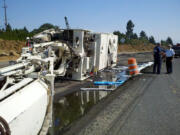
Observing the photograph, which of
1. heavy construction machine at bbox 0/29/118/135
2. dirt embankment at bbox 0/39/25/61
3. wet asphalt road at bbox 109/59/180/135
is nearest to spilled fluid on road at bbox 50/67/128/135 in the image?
heavy construction machine at bbox 0/29/118/135

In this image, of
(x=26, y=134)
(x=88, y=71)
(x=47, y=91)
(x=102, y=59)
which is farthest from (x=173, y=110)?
(x=102, y=59)

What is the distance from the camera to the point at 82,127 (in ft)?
13.8

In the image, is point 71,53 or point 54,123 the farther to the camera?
point 71,53

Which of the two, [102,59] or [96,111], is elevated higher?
[102,59]

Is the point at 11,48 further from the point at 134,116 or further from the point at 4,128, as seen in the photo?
the point at 4,128

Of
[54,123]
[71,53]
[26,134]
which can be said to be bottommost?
[54,123]

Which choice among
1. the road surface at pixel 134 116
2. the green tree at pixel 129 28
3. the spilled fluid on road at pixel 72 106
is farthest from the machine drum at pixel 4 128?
the green tree at pixel 129 28

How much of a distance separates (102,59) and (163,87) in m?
4.77

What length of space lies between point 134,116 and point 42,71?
2.45 m

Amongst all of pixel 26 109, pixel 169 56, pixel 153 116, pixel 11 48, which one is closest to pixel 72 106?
pixel 153 116

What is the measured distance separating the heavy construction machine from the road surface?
1.02m

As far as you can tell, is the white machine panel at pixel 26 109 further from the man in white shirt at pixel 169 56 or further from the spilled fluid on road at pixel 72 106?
the man in white shirt at pixel 169 56

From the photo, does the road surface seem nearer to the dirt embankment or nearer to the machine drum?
the machine drum

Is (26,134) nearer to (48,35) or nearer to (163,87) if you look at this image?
(163,87)
